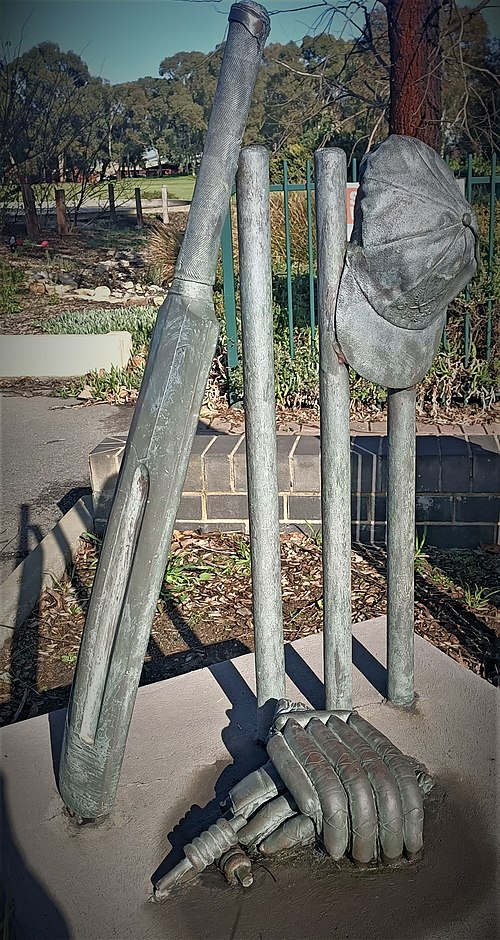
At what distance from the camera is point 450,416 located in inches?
211

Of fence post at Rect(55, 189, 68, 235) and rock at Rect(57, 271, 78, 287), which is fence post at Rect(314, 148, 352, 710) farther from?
fence post at Rect(55, 189, 68, 235)

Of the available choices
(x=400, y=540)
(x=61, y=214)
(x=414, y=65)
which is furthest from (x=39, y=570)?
(x=61, y=214)

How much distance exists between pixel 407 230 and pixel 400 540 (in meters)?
0.78

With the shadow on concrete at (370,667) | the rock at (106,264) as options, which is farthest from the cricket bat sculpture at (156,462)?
the rock at (106,264)

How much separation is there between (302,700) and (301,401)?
3.58 m

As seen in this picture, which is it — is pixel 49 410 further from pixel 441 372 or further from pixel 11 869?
pixel 11 869

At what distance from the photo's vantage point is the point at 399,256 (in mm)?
1568

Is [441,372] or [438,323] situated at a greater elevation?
[438,323]

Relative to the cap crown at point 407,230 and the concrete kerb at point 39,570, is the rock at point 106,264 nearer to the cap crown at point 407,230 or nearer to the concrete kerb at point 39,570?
the concrete kerb at point 39,570

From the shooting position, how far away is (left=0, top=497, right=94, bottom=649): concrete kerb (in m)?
3.40

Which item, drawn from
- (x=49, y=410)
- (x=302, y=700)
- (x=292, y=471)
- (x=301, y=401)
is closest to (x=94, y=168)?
(x=49, y=410)

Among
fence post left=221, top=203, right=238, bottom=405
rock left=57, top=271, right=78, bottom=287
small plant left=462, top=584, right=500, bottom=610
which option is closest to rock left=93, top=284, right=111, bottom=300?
rock left=57, top=271, right=78, bottom=287

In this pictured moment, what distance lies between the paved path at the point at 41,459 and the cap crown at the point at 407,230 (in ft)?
9.52

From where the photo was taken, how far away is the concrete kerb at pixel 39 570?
340 centimetres
